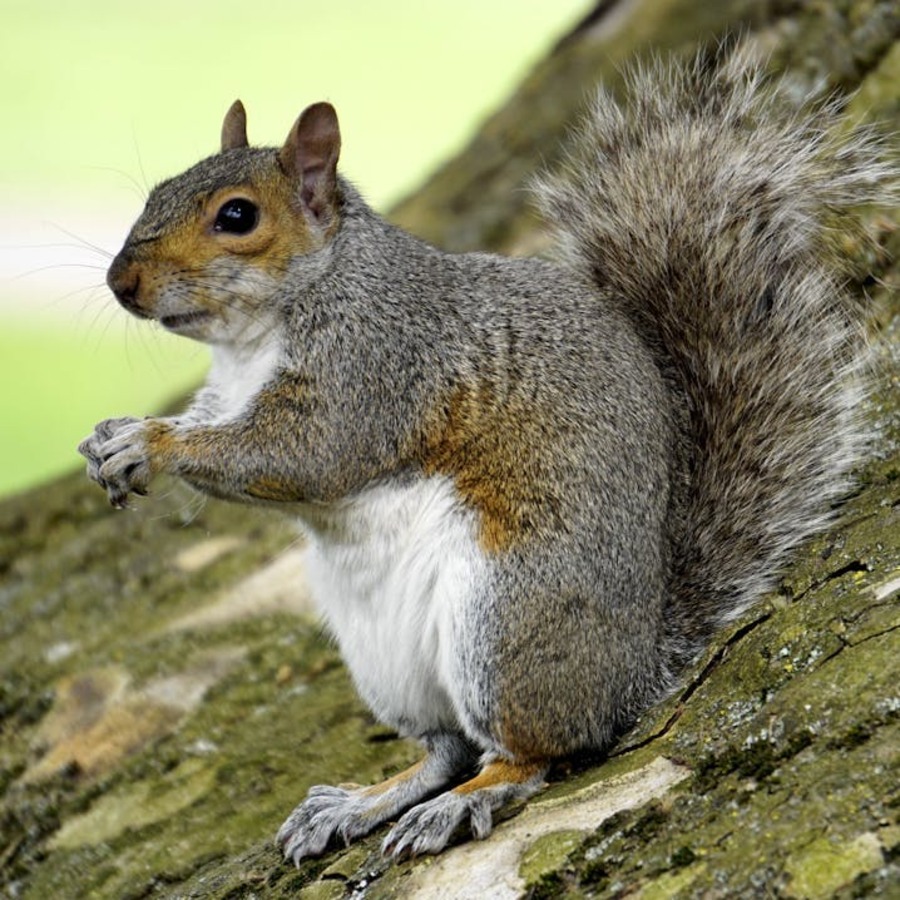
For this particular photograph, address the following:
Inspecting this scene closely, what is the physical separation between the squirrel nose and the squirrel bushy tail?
2.50 feet

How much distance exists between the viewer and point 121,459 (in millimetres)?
2303

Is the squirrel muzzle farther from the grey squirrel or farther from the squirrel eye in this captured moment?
the squirrel eye

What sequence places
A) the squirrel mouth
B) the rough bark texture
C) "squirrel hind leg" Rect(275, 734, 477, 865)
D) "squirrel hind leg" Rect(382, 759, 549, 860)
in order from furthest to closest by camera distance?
1. the squirrel mouth
2. "squirrel hind leg" Rect(275, 734, 477, 865)
3. "squirrel hind leg" Rect(382, 759, 549, 860)
4. the rough bark texture

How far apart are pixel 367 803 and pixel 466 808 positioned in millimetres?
302

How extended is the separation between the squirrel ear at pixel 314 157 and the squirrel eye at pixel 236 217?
4.2 inches

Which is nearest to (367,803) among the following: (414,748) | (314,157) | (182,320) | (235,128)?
(414,748)

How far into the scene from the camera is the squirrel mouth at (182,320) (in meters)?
2.36

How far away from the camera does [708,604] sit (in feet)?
7.35

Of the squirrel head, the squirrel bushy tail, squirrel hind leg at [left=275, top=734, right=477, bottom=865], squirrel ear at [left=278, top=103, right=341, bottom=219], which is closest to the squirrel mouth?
the squirrel head

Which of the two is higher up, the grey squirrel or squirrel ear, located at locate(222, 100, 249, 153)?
squirrel ear, located at locate(222, 100, 249, 153)

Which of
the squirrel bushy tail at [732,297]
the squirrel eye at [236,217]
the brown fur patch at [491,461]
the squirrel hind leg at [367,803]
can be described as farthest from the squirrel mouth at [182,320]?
the squirrel hind leg at [367,803]

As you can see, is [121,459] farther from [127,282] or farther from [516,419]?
[516,419]

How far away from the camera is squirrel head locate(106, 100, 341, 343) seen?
2.34 meters

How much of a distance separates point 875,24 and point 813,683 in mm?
2675
